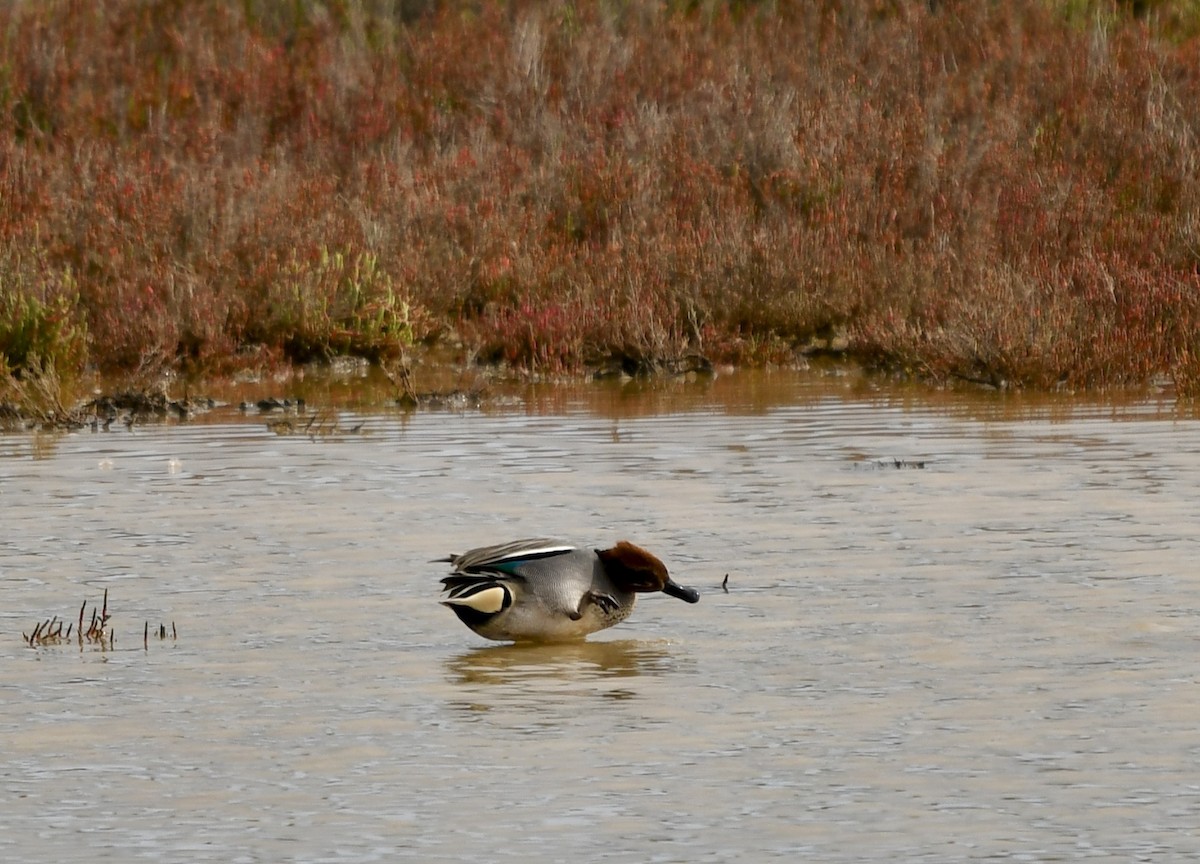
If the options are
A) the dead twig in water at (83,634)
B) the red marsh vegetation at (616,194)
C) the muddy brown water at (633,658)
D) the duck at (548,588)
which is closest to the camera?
the muddy brown water at (633,658)

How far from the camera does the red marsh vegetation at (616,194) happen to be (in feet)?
45.4

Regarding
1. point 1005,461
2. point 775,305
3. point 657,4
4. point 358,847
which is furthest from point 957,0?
point 358,847

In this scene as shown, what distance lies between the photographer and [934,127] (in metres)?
17.0

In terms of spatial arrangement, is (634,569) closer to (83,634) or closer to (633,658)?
(633,658)

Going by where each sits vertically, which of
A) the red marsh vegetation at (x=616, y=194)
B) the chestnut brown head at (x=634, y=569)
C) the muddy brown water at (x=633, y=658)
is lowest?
the muddy brown water at (x=633, y=658)

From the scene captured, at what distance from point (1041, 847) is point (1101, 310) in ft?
30.2

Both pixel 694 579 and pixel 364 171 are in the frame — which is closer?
pixel 694 579

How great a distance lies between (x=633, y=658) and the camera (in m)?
6.41

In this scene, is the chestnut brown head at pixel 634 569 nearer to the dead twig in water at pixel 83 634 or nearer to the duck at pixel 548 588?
the duck at pixel 548 588

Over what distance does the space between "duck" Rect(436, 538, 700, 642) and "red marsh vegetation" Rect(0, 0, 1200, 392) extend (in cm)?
620

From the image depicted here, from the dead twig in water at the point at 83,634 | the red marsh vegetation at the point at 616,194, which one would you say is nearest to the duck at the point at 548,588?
the dead twig in water at the point at 83,634

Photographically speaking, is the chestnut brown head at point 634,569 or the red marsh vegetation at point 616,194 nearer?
the chestnut brown head at point 634,569

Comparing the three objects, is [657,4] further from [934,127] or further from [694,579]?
[694,579]

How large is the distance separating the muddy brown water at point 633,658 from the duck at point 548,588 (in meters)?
0.10
